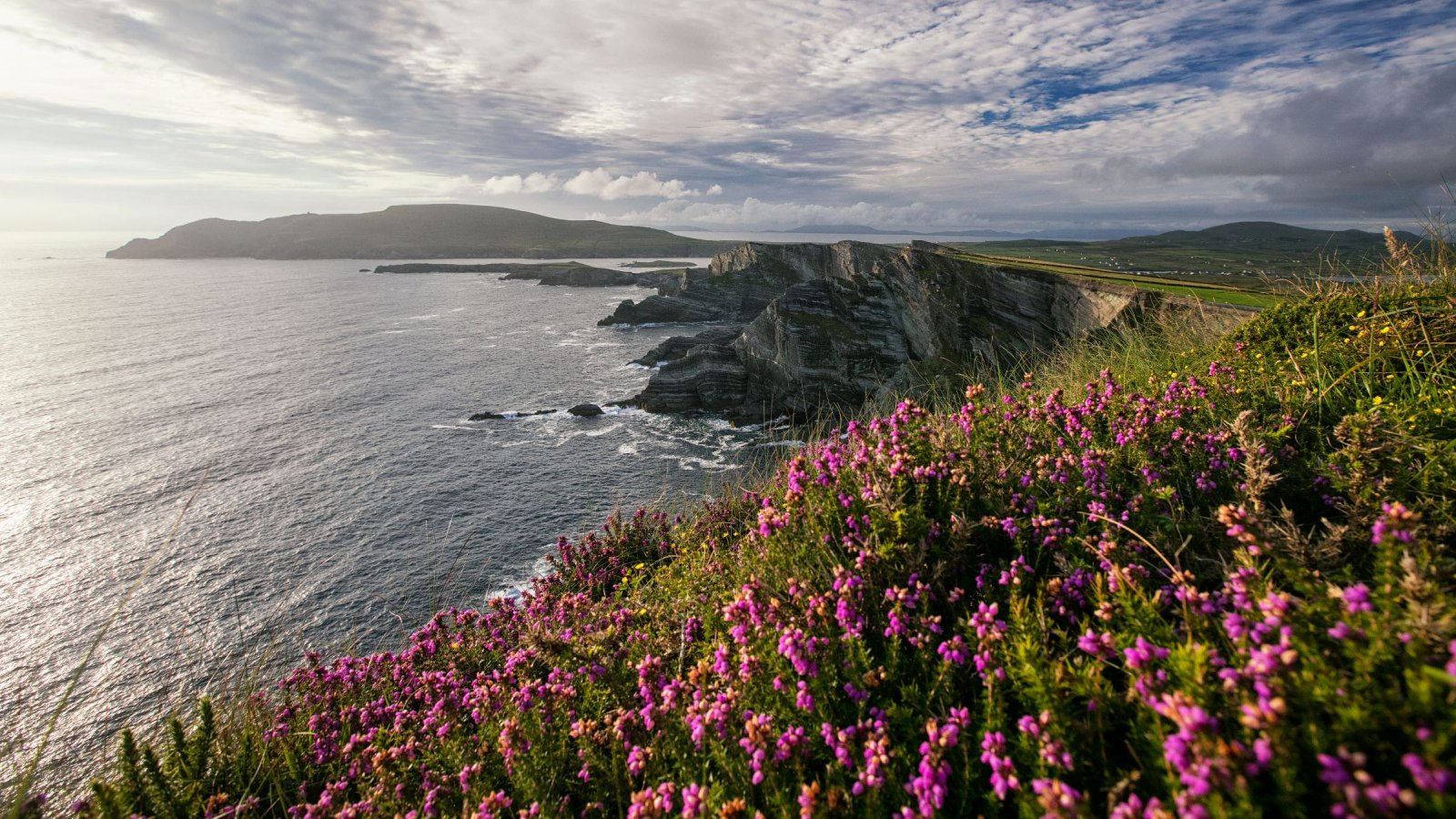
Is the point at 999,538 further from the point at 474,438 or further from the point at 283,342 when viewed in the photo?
the point at 283,342

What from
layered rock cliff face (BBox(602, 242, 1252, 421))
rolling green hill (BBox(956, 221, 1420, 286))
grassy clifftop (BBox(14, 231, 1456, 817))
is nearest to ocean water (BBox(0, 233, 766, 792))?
grassy clifftop (BBox(14, 231, 1456, 817))

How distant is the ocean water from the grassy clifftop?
2.46 m

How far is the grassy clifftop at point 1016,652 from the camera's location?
6.81 ft

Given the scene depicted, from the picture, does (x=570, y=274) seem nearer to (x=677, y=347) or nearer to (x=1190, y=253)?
(x=677, y=347)

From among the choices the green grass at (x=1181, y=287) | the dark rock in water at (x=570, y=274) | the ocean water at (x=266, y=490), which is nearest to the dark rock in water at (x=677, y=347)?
the ocean water at (x=266, y=490)

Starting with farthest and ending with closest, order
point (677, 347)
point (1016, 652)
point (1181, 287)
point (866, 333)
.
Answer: point (677, 347)
point (866, 333)
point (1181, 287)
point (1016, 652)

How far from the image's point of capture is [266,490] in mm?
32188

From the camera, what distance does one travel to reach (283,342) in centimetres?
6938

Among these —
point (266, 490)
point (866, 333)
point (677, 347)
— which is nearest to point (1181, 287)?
point (866, 333)

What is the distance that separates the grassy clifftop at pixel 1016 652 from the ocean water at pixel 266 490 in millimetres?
2458

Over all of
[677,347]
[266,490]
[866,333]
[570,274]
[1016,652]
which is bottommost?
[266,490]

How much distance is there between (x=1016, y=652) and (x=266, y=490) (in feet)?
128

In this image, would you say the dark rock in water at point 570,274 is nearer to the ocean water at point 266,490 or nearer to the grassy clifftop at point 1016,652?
the ocean water at point 266,490

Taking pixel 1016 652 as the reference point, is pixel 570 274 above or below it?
above
